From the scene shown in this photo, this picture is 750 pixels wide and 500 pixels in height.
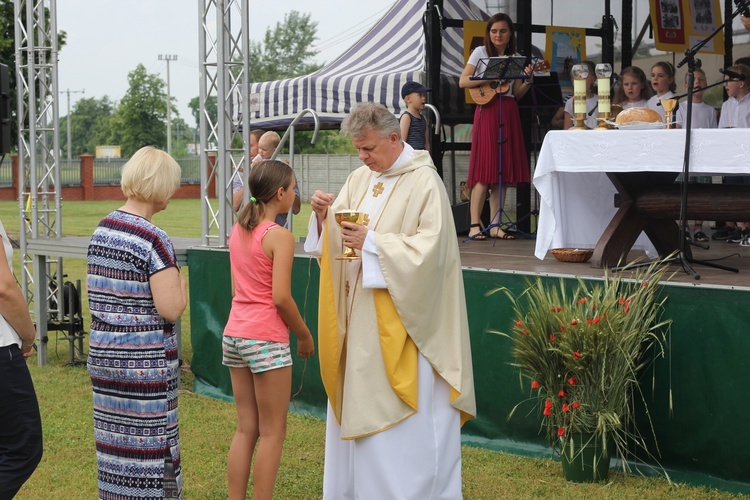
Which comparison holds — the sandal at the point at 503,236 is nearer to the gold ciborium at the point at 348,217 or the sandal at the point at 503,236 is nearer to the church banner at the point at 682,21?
the church banner at the point at 682,21

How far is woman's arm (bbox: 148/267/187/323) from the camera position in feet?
12.7

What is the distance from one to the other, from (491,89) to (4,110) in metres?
4.53

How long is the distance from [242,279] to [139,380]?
91 cm

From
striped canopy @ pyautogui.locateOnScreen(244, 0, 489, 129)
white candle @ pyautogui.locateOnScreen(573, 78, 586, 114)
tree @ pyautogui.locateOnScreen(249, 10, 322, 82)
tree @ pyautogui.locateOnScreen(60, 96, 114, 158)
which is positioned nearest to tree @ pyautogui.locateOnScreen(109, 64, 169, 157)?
tree @ pyautogui.locateOnScreen(249, 10, 322, 82)

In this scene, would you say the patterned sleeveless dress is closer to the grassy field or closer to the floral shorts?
the floral shorts

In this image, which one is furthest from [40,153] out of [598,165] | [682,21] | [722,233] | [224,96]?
[682,21]

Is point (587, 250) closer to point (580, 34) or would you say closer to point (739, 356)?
point (739, 356)

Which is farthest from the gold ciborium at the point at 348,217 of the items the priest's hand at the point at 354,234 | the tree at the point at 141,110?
the tree at the point at 141,110

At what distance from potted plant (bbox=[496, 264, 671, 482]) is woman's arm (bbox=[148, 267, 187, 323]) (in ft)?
7.10

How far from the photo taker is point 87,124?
108 metres

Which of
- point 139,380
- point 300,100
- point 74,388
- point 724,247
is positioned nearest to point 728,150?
point 724,247

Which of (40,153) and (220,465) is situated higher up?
(40,153)

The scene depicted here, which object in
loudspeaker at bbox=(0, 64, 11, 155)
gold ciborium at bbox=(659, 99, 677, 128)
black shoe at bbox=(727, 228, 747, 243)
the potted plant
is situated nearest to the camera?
the potted plant

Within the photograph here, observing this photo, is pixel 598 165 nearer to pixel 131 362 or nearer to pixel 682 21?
pixel 131 362
